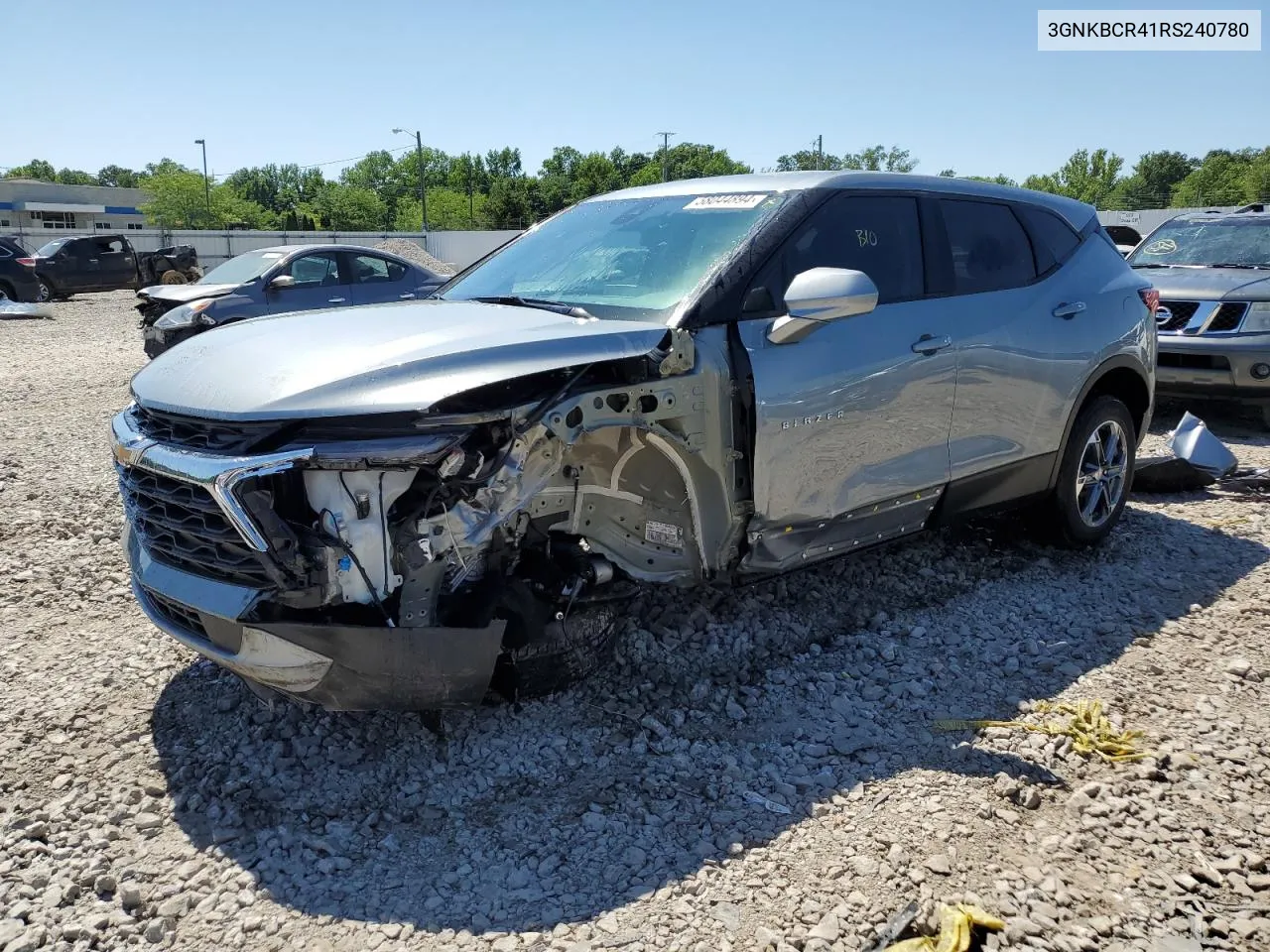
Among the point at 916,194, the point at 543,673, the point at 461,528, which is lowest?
the point at 543,673

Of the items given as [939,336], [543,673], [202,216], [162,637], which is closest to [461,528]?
[543,673]

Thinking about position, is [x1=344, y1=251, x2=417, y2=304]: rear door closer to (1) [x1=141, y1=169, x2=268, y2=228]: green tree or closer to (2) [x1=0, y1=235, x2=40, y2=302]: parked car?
(2) [x1=0, y1=235, x2=40, y2=302]: parked car

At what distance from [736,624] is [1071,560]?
2166mm

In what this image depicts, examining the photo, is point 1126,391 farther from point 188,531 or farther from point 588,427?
point 188,531

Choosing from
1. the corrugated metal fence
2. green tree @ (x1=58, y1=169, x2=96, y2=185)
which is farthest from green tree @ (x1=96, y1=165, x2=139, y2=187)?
the corrugated metal fence

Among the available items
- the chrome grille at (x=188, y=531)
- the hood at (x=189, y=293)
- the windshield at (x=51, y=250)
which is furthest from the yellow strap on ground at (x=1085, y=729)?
the windshield at (x=51, y=250)

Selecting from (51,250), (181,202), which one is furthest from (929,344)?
(181,202)

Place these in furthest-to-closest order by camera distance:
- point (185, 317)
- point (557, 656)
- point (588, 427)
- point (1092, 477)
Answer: point (185, 317)
point (1092, 477)
point (557, 656)
point (588, 427)

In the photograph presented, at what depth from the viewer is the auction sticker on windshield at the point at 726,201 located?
405cm

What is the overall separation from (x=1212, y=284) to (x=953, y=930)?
8090 mm

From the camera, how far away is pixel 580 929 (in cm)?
260

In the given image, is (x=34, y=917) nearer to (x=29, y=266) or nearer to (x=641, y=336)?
(x=641, y=336)

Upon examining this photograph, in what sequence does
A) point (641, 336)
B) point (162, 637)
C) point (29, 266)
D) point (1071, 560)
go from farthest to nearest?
1. point (29, 266)
2. point (1071, 560)
3. point (162, 637)
4. point (641, 336)

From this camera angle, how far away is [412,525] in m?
3.03
